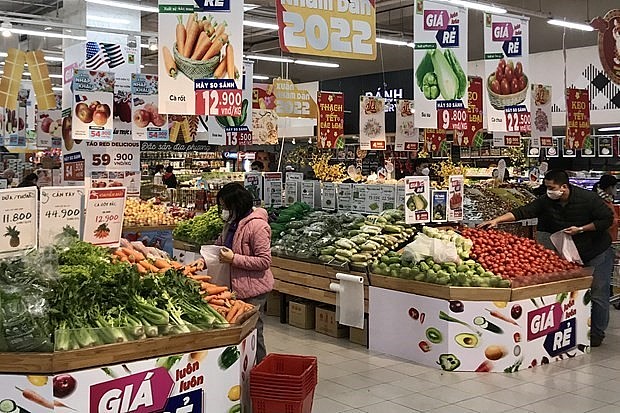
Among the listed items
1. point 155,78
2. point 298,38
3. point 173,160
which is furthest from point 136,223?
point 173,160

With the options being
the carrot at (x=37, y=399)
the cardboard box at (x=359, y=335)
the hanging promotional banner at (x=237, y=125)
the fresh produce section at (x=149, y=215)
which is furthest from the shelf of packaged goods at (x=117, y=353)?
the hanging promotional banner at (x=237, y=125)

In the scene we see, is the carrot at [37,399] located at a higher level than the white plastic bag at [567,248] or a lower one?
lower

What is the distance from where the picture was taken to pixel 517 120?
376 inches

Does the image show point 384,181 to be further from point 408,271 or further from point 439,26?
point 408,271

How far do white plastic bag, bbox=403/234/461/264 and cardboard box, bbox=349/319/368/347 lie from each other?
0.91 metres

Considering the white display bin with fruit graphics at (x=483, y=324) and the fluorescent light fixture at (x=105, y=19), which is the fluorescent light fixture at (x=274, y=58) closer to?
the fluorescent light fixture at (x=105, y=19)

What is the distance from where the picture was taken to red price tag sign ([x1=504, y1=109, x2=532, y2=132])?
9.52m

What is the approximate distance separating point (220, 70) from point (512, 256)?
10.9ft

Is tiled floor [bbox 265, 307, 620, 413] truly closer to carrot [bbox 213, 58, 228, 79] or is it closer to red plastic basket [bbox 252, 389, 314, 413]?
red plastic basket [bbox 252, 389, 314, 413]

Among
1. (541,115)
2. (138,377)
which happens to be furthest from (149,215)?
(541,115)

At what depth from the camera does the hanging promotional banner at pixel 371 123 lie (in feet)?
47.6

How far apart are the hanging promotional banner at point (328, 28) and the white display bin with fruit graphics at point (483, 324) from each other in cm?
233

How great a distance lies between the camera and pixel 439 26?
8602 millimetres

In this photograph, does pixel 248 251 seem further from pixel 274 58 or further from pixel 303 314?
pixel 274 58
